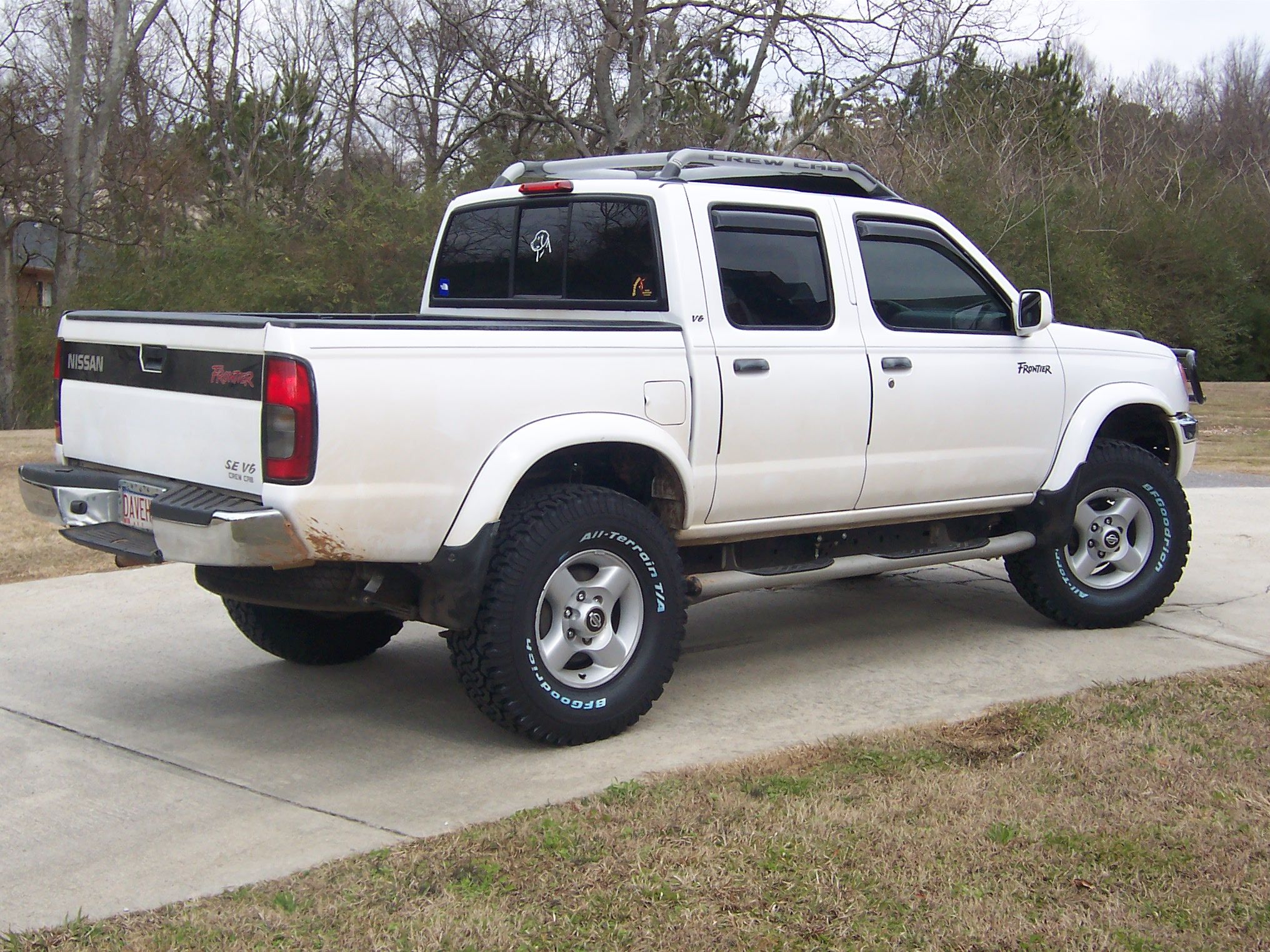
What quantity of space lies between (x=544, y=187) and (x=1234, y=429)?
1554cm

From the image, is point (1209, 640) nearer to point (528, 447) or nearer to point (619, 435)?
point (619, 435)

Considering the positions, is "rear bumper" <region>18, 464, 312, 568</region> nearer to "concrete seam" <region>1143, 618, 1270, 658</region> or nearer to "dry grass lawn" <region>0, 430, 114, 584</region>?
"dry grass lawn" <region>0, 430, 114, 584</region>

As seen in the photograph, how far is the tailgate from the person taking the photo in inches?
172

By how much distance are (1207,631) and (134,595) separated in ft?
18.5

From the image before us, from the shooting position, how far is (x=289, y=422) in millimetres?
4230

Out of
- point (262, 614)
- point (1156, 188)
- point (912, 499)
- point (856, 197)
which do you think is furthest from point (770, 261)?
point (1156, 188)

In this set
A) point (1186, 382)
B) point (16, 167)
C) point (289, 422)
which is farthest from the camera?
point (16, 167)

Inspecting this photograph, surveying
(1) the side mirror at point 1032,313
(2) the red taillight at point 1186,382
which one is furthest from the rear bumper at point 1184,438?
(1) the side mirror at point 1032,313

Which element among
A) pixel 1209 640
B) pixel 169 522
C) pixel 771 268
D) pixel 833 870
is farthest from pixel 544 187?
pixel 1209 640

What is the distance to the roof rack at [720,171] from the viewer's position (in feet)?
18.6

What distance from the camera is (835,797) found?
13.8 feet

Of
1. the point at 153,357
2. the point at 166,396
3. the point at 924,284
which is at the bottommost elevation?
the point at 166,396

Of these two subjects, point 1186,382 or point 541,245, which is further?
point 1186,382

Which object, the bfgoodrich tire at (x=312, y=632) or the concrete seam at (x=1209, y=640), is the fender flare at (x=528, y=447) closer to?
the bfgoodrich tire at (x=312, y=632)
